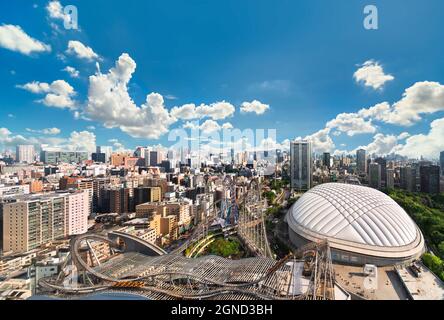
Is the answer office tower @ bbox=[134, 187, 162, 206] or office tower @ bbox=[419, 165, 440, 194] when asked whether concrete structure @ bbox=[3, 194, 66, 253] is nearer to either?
office tower @ bbox=[134, 187, 162, 206]

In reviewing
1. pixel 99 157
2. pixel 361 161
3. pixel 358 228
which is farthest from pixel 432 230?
pixel 99 157

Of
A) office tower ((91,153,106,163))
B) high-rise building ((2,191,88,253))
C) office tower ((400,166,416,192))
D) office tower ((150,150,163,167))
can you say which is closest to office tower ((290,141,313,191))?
office tower ((400,166,416,192))

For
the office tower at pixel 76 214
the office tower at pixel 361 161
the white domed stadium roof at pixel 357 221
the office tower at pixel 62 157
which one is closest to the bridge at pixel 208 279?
the white domed stadium roof at pixel 357 221

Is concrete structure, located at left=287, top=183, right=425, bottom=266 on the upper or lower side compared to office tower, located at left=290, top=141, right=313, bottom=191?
lower

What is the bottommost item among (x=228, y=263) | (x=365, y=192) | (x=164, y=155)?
(x=228, y=263)

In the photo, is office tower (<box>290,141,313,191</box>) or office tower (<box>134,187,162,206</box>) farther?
office tower (<box>290,141,313,191</box>)

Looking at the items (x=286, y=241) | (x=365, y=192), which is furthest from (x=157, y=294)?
(x=365, y=192)
